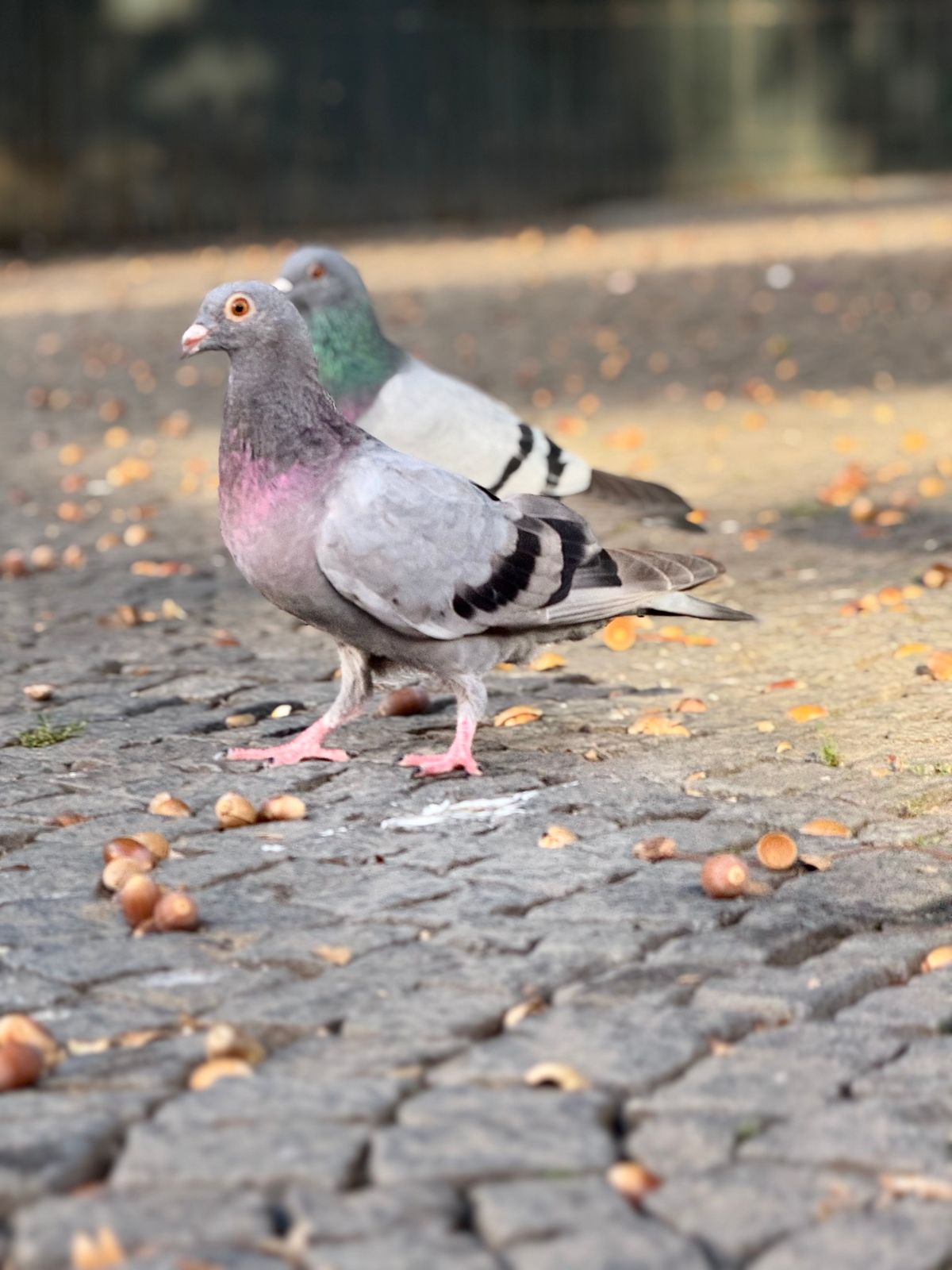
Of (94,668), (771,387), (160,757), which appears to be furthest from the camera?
(771,387)

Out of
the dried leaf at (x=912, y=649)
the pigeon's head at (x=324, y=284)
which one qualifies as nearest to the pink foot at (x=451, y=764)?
the dried leaf at (x=912, y=649)

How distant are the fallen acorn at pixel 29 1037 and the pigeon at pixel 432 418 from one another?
2.83m

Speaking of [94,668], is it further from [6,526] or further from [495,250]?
[495,250]

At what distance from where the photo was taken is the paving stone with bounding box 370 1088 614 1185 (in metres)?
2.56

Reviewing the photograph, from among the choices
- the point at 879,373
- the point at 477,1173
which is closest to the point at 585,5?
the point at 879,373

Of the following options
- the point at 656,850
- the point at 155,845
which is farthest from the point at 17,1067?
the point at 656,850

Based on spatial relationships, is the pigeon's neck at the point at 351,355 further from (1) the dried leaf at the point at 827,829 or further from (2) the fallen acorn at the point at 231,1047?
(2) the fallen acorn at the point at 231,1047

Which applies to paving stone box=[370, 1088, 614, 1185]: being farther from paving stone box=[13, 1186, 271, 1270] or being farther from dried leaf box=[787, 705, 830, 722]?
dried leaf box=[787, 705, 830, 722]

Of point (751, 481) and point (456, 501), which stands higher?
point (456, 501)

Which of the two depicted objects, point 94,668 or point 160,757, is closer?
point 160,757

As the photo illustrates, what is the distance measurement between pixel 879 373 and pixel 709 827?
292 inches

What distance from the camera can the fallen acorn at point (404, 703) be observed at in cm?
511

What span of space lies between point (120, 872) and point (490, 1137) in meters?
1.31

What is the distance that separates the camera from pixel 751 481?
8180mm
